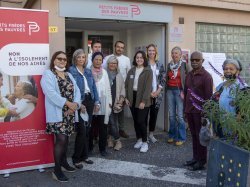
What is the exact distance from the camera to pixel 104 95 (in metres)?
5.58

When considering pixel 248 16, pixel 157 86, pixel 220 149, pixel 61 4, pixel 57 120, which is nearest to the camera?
pixel 220 149

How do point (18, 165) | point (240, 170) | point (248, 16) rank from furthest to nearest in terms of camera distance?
1. point (248, 16)
2. point (18, 165)
3. point (240, 170)

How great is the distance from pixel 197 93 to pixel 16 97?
263 centimetres

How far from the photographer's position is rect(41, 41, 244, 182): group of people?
184 inches

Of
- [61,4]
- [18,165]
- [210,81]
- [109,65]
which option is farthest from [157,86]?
[18,165]

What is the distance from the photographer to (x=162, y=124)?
7.64 metres

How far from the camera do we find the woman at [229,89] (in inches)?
142

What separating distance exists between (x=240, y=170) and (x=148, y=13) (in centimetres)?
440

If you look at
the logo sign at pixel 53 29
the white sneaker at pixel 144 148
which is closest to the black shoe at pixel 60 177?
the white sneaker at pixel 144 148

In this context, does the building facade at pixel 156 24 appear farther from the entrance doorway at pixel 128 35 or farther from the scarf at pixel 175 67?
the scarf at pixel 175 67

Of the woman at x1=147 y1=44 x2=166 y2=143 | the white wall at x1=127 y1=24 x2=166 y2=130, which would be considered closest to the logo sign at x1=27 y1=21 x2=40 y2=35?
the woman at x1=147 y1=44 x2=166 y2=143

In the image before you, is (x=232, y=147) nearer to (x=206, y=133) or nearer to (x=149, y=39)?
(x=206, y=133)

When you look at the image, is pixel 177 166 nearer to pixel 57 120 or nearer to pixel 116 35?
pixel 57 120

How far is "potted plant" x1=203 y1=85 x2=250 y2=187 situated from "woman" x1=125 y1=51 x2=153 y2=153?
2.25 meters
